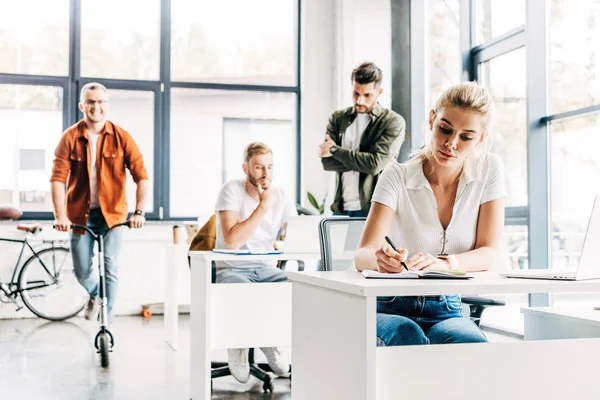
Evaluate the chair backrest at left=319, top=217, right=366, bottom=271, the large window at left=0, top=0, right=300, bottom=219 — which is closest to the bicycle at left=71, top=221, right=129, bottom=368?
the chair backrest at left=319, top=217, right=366, bottom=271

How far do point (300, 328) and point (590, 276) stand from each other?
655 millimetres

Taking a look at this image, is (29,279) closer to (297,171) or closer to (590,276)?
(297,171)

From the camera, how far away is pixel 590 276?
62.7 inches

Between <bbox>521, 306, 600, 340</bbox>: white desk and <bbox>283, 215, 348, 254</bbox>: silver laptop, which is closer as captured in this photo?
<bbox>521, 306, 600, 340</bbox>: white desk

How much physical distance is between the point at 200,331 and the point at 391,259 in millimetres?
1616

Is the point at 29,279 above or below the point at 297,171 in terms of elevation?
below

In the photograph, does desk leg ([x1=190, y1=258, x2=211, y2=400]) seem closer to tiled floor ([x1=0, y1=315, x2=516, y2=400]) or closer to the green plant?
tiled floor ([x1=0, y1=315, x2=516, y2=400])

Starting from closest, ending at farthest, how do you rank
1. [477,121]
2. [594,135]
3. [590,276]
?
[590,276], [477,121], [594,135]

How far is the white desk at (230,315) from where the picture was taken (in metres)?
3.05

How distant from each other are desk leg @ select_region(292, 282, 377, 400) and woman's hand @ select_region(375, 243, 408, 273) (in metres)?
0.16

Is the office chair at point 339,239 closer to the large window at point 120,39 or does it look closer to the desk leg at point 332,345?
the desk leg at point 332,345

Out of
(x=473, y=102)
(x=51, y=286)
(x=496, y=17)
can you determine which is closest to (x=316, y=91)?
(x=496, y=17)

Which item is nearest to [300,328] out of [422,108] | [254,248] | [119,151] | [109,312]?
[254,248]

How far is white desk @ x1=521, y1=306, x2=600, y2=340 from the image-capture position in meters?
1.78
